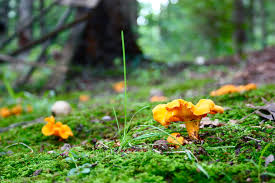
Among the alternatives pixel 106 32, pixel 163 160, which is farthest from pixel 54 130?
pixel 106 32

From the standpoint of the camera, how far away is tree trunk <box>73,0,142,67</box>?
25.9 feet

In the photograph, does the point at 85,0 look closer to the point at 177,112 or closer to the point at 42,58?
the point at 42,58

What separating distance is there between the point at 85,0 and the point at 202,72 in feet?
14.1

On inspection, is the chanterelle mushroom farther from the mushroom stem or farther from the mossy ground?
the mossy ground

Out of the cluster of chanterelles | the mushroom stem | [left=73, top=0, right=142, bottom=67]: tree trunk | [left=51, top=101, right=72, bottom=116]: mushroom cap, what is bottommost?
[left=51, top=101, right=72, bottom=116]: mushroom cap

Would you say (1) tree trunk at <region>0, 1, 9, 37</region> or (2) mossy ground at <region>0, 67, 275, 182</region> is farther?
(1) tree trunk at <region>0, 1, 9, 37</region>

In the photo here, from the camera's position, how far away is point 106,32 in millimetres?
8180

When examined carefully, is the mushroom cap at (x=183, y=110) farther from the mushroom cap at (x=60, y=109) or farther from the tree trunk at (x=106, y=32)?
the tree trunk at (x=106, y=32)

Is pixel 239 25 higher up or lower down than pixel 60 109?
higher up

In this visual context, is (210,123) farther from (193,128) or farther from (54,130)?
(54,130)

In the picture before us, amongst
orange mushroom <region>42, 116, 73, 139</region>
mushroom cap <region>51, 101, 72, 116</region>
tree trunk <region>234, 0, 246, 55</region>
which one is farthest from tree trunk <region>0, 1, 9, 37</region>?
tree trunk <region>234, 0, 246, 55</region>

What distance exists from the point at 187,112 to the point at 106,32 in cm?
724

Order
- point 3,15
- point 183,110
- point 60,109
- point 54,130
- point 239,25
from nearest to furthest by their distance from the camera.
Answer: point 183,110 → point 54,130 → point 60,109 → point 3,15 → point 239,25

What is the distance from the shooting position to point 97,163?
1350 mm
